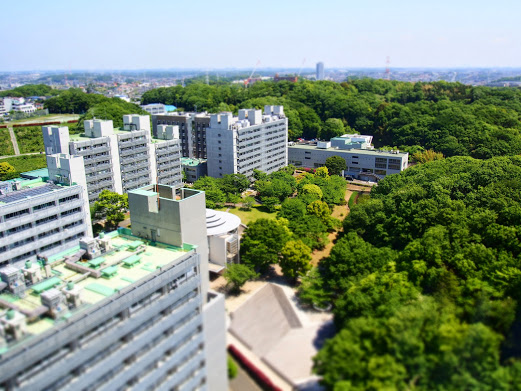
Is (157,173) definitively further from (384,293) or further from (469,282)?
(469,282)

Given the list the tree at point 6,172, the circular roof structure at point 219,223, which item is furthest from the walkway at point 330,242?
the tree at point 6,172

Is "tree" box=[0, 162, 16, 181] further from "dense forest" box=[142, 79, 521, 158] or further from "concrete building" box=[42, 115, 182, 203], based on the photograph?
"dense forest" box=[142, 79, 521, 158]

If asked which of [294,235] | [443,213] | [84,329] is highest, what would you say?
[84,329]

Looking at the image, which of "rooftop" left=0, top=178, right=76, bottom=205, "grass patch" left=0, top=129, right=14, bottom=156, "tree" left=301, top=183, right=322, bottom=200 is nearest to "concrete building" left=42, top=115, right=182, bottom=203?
"rooftop" left=0, top=178, right=76, bottom=205

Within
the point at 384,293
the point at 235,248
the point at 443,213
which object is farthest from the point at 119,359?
the point at 443,213

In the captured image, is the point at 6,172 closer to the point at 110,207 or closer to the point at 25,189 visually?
the point at 110,207

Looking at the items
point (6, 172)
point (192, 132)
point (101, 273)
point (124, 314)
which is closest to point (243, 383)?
point (124, 314)
